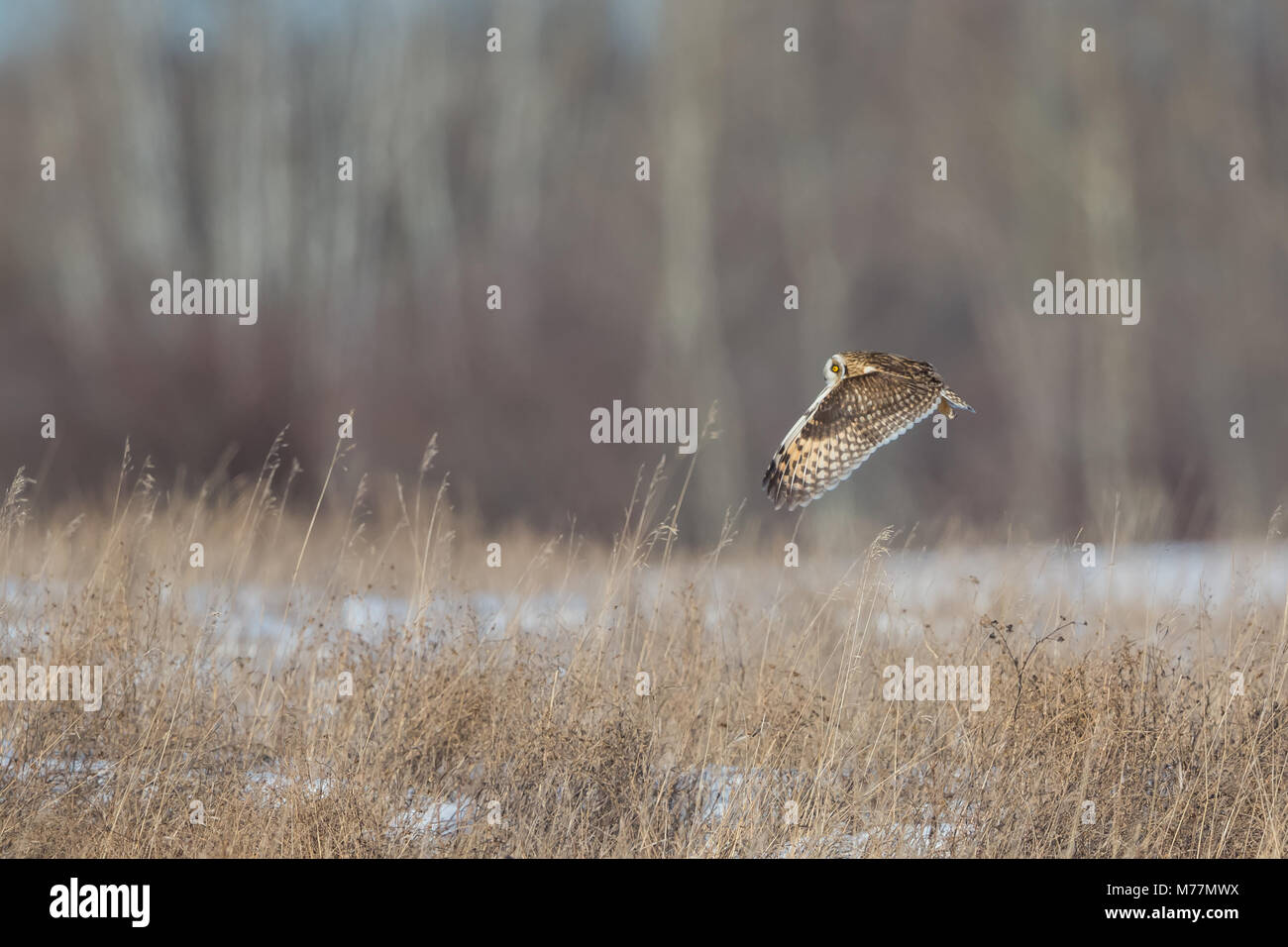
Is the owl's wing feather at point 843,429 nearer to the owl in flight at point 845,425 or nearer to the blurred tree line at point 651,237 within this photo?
the owl in flight at point 845,425

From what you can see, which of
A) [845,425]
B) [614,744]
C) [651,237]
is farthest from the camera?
[651,237]

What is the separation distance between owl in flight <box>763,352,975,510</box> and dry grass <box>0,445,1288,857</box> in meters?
0.37

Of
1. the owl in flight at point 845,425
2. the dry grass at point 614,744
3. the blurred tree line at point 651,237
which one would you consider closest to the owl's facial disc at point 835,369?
the owl in flight at point 845,425

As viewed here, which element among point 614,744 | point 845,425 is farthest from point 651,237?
point 614,744

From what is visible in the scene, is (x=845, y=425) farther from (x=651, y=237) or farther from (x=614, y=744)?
(x=651, y=237)

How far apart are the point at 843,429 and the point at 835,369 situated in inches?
9.4

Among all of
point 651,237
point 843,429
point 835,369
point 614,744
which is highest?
point 651,237

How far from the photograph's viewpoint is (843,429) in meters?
4.70

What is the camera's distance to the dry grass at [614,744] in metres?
3.88

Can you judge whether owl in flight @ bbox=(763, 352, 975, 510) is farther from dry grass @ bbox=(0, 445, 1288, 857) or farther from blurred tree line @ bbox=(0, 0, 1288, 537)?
blurred tree line @ bbox=(0, 0, 1288, 537)

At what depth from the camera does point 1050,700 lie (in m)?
4.31

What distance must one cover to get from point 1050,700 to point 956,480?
32.8ft

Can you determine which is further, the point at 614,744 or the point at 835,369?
the point at 835,369

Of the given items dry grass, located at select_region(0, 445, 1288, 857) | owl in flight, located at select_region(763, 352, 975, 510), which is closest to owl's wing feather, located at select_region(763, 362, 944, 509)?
owl in flight, located at select_region(763, 352, 975, 510)
